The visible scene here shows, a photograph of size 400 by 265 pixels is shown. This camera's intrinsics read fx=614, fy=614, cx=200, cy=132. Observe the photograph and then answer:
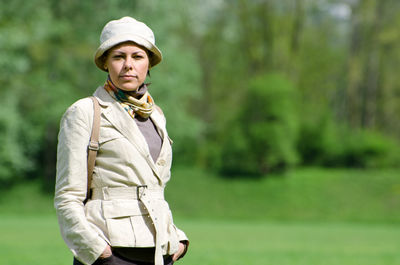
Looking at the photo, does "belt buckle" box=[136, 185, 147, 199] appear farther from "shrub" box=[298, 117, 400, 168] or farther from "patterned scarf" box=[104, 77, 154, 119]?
"shrub" box=[298, 117, 400, 168]

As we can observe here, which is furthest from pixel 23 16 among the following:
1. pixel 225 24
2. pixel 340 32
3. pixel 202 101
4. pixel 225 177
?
pixel 340 32

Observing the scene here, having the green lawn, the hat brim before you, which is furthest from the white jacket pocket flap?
the green lawn

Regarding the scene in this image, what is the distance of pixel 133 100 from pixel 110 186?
46 centimetres

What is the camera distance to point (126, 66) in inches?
125

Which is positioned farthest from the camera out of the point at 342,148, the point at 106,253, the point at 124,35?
the point at 342,148

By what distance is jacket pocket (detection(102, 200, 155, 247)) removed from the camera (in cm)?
298

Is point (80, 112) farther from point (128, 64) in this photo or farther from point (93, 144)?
point (128, 64)

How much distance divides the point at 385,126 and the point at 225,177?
2578 centimetres

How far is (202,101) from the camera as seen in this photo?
5744 centimetres

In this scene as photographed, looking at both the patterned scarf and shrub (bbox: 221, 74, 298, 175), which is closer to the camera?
the patterned scarf

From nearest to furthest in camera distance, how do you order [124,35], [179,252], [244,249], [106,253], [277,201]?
[106,253]
[124,35]
[179,252]
[244,249]
[277,201]

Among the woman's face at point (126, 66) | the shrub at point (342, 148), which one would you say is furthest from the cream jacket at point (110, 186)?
the shrub at point (342, 148)

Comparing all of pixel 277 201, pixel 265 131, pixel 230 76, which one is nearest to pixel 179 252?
pixel 277 201

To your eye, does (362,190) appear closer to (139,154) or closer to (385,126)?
(385,126)
